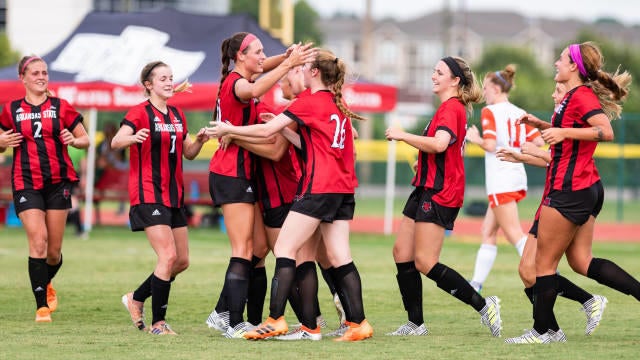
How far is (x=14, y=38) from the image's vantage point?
2405 inches

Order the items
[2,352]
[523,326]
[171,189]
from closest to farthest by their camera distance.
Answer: [2,352] → [171,189] → [523,326]

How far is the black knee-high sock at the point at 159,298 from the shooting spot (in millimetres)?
8961

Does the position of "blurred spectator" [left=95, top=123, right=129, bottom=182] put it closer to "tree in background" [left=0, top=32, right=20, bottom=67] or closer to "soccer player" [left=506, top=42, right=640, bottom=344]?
"soccer player" [left=506, top=42, right=640, bottom=344]

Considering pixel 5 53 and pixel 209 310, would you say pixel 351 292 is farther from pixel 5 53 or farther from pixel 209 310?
pixel 5 53

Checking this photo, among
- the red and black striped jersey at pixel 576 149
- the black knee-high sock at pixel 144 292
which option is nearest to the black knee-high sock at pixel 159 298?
the black knee-high sock at pixel 144 292

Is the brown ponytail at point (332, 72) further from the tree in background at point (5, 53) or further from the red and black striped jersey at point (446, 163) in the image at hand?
the tree in background at point (5, 53)

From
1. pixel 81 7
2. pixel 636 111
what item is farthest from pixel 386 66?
pixel 636 111

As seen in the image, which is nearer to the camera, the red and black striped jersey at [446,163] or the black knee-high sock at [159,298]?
the red and black striped jersey at [446,163]

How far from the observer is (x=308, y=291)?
8547 mm

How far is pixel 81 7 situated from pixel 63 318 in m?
54.8

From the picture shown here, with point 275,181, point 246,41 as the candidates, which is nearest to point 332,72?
point 246,41

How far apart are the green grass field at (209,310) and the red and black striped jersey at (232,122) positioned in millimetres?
1230

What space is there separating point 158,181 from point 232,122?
2.62 feet

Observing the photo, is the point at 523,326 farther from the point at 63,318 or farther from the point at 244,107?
the point at 63,318
